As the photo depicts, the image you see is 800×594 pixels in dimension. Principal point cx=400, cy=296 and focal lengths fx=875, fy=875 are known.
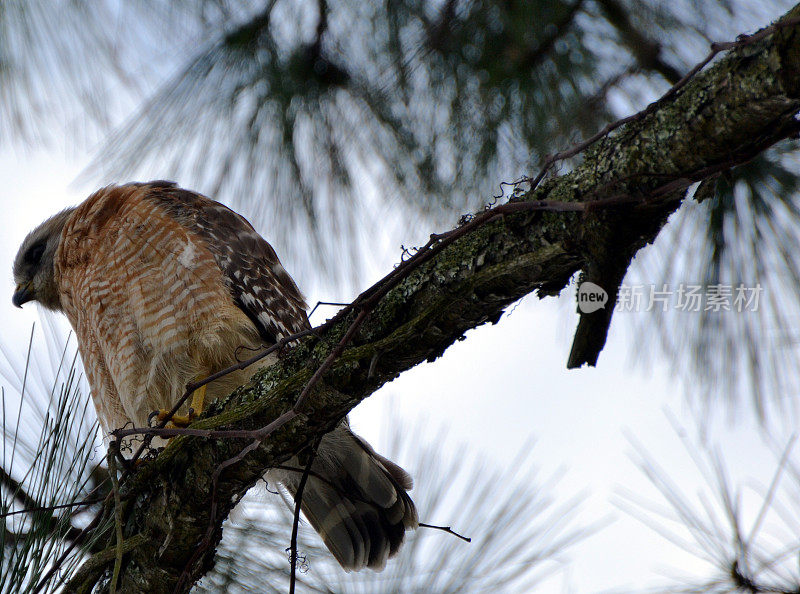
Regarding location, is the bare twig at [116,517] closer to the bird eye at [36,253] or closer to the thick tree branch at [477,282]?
the thick tree branch at [477,282]

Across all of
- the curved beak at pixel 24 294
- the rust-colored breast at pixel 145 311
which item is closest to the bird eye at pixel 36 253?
the curved beak at pixel 24 294

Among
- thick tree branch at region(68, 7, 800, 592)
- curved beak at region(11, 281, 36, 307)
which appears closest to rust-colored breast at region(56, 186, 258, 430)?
thick tree branch at region(68, 7, 800, 592)

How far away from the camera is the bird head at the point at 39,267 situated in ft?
13.8

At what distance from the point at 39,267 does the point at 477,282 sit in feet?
10.4

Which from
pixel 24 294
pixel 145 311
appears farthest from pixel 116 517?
pixel 24 294

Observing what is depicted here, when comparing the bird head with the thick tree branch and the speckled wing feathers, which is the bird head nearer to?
the speckled wing feathers

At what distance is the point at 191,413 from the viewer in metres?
2.75

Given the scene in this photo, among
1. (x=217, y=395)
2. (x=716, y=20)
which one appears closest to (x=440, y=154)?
(x=716, y=20)

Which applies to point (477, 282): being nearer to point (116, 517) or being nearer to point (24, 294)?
point (116, 517)

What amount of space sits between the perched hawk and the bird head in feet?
2.10

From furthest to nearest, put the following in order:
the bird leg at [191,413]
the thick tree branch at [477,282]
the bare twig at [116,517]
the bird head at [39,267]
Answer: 1. the bird head at [39,267]
2. the bird leg at [191,413]
3. the bare twig at [116,517]
4. the thick tree branch at [477,282]

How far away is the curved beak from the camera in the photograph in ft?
13.9

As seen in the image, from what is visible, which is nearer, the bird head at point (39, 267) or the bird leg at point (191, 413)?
the bird leg at point (191, 413)

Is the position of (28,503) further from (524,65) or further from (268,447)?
(524,65)
